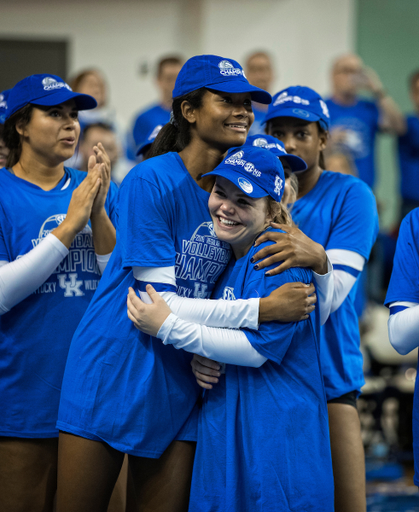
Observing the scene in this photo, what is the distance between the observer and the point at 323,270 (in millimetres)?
2098

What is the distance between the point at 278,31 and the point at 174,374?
620 cm

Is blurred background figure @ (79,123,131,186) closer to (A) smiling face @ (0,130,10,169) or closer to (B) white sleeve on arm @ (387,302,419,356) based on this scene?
(A) smiling face @ (0,130,10,169)

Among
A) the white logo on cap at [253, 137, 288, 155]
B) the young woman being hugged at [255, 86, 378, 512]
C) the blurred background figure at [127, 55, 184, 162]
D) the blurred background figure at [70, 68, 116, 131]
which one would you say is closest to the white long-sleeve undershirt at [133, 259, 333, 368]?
the young woman being hugged at [255, 86, 378, 512]

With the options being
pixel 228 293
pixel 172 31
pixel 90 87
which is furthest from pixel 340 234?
pixel 172 31

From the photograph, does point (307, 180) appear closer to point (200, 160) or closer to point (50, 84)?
point (200, 160)

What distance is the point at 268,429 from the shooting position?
1885 millimetres

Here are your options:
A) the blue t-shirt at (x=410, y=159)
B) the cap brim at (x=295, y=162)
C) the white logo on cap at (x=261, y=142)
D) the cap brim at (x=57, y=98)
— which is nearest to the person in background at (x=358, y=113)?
the blue t-shirt at (x=410, y=159)

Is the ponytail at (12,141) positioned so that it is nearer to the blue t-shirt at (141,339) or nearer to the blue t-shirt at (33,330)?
the blue t-shirt at (33,330)

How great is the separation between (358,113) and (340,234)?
3.94 m

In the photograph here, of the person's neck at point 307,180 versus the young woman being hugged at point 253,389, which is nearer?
the young woman being hugged at point 253,389

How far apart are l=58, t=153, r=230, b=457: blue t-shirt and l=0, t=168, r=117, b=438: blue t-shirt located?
9.3 inches

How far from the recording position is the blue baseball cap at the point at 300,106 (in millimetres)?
2516

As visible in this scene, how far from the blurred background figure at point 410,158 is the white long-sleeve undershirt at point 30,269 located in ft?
15.8

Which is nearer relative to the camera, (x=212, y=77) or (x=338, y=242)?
(x=212, y=77)
